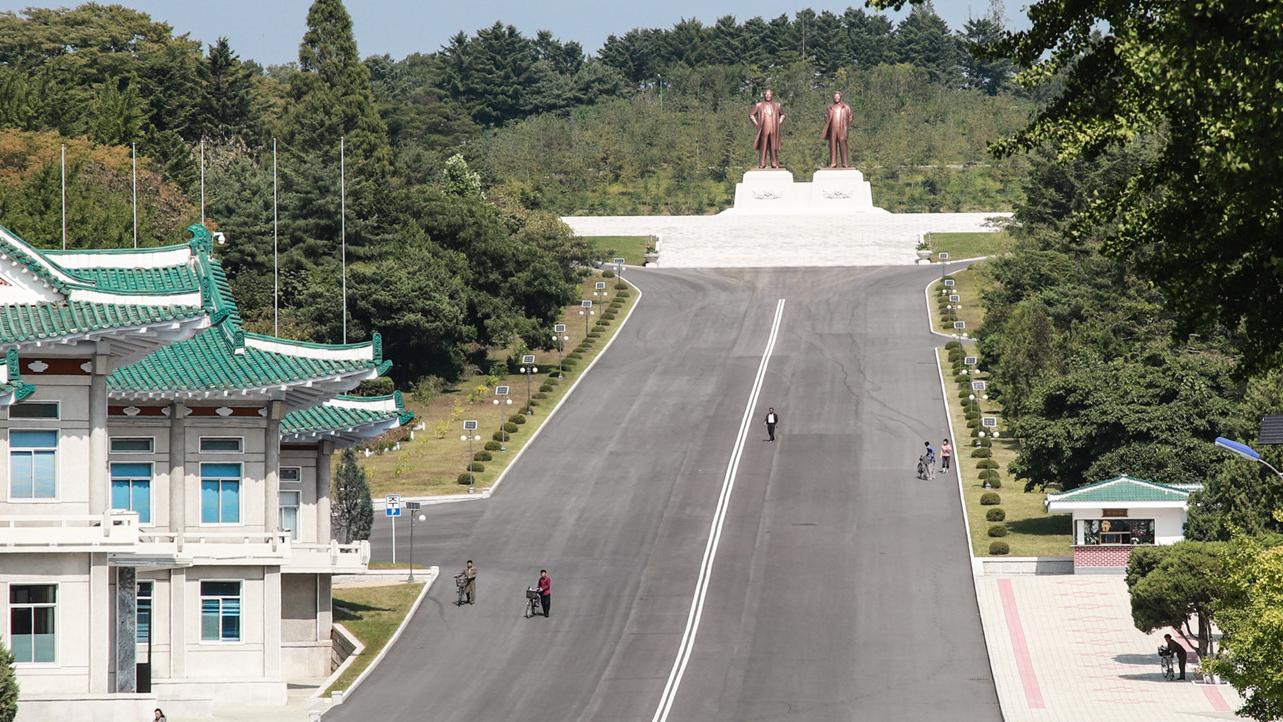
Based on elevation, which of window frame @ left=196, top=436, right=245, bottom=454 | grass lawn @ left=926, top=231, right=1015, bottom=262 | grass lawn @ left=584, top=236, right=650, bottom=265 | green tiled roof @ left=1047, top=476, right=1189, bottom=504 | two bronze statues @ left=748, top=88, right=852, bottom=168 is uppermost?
two bronze statues @ left=748, top=88, right=852, bottom=168

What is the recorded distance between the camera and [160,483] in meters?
49.1

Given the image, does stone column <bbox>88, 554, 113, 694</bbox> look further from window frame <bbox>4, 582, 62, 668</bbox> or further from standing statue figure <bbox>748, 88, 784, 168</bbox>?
standing statue figure <bbox>748, 88, 784, 168</bbox>

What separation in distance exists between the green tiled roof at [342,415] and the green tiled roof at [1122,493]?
2268 cm

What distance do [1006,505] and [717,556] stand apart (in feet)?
41.4

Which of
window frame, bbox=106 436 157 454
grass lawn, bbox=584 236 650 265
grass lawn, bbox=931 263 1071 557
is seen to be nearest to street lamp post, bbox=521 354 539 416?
grass lawn, bbox=931 263 1071 557

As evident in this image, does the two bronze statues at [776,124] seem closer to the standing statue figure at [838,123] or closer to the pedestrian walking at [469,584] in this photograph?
the standing statue figure at [838,123]

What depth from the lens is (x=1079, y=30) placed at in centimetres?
2489

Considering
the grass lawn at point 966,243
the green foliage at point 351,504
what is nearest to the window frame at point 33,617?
the green foliage at point 351,504

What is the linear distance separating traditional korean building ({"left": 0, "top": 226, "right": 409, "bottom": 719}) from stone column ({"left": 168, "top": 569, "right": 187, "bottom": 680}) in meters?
0.05

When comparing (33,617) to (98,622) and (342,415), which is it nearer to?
(98,622)

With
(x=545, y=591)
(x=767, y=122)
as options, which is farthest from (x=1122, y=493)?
(x=767, y=122)

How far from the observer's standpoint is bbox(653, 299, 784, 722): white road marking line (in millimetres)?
52375

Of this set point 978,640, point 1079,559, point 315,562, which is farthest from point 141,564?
point 1079,559

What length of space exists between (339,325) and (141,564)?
171ft
